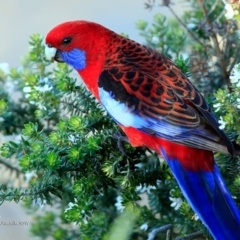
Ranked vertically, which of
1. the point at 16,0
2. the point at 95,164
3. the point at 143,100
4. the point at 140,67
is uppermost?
Answer: the point at 16,0

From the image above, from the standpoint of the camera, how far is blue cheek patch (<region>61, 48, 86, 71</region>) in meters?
1.74

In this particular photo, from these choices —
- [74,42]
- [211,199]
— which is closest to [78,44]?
[74,42]

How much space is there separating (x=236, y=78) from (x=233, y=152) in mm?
177

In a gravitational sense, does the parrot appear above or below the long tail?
above

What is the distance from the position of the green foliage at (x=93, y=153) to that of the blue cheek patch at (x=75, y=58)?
67 millimetres

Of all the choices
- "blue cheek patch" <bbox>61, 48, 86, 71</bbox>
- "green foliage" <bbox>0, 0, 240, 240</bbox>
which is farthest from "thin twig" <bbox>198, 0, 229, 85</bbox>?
"blue cheek patch" <bbox>61, 48, 86, 71</bbox>

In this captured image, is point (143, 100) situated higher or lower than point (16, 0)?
lower

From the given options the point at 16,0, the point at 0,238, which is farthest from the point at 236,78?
the point at 16,0

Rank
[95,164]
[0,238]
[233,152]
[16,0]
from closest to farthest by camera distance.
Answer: [233,152]
[95,164]
[0,238]
[16,0]

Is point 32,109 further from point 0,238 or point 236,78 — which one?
point 0,238

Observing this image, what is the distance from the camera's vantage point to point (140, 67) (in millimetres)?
1557

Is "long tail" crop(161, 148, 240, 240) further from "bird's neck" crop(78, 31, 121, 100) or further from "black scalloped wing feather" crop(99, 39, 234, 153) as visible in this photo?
"bird's neck" crop(78, 31, 121, 100)

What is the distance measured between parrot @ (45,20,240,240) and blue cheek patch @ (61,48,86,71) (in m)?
0.07

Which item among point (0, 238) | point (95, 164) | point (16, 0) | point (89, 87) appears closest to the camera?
point (95, 164)
